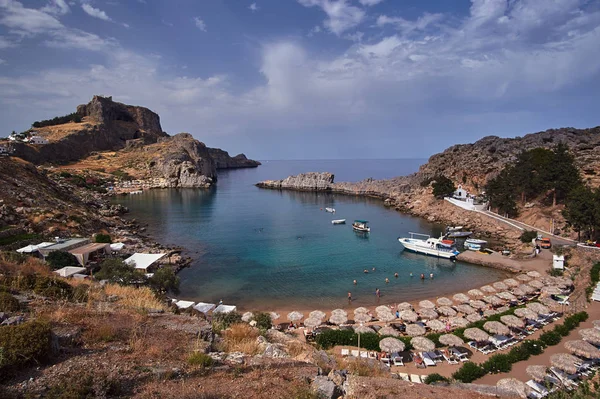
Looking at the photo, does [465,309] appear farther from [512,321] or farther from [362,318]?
[362,318]

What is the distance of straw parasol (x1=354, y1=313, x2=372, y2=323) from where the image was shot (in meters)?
22.4

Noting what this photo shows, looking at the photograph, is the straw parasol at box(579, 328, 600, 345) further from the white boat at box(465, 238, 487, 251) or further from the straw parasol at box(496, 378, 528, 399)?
the white boat at box(465, 238, 487, 251)

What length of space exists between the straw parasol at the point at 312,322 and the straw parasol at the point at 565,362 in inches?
493

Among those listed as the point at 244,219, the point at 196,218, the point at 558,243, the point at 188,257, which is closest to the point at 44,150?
the point at 196,218

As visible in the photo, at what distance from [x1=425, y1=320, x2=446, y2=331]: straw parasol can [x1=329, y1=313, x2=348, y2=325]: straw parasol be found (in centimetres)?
553

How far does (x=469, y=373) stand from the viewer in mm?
15203

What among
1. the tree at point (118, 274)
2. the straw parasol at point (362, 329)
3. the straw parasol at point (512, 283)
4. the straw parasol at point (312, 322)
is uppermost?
the tree at point (118, 274)

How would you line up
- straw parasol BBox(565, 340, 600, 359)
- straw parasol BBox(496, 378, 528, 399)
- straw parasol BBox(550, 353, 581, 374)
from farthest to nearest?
straw parasol BBox(565, 340, 600, 359), straw parasol BBox(550, 353, 581, 374), straw parasol BBox(496, 378, 528, 399)

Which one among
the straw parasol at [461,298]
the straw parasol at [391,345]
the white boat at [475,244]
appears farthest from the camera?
the white boat at [475,244]

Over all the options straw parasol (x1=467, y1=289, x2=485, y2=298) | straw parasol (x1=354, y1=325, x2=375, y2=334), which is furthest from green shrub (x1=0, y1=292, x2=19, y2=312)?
straw parasol (x1=467, y1=289, x2=485, y2=298)

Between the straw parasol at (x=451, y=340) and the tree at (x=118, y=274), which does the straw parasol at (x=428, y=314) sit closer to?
the straw parasol at (x=451, y=340)

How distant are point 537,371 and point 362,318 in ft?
33.3

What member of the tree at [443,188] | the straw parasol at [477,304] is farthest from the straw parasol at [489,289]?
the tree at [443,188]

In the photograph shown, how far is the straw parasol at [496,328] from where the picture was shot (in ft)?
62.4
